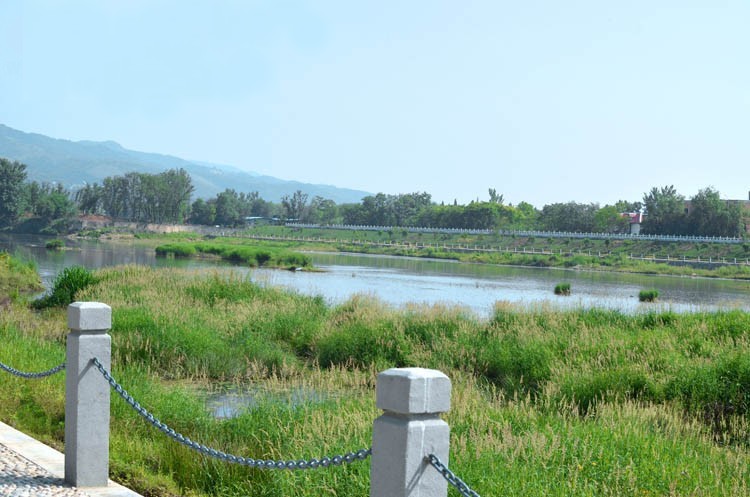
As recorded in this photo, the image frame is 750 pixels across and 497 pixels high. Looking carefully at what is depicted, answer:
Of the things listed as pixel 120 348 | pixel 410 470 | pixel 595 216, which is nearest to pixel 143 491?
pixel 410 470

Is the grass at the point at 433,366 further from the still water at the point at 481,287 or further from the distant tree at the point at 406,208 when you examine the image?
the distant tree at the point at 406,208

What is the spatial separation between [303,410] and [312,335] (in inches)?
339

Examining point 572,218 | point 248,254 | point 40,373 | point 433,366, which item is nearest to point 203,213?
point 572,218

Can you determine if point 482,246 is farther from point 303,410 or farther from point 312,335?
point 303,410

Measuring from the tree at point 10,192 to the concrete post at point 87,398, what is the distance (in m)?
123

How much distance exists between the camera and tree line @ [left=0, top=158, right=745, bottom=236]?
350 feet

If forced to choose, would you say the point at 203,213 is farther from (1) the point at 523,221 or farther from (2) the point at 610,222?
(2) the point at 610,222

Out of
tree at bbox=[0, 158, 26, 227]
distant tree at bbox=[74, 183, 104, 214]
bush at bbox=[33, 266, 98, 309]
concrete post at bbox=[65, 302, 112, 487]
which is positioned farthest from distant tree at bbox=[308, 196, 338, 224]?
concrete post at bbox=[65, 302, 112, 487]

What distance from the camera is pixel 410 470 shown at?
12.1ft

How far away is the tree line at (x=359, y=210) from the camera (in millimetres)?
106688

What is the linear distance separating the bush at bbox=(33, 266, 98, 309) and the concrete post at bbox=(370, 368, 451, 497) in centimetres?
2058

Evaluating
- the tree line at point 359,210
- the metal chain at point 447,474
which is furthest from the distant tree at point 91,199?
the metal chain at point 447,474

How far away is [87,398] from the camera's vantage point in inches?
257

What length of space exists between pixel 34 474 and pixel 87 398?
75cm
